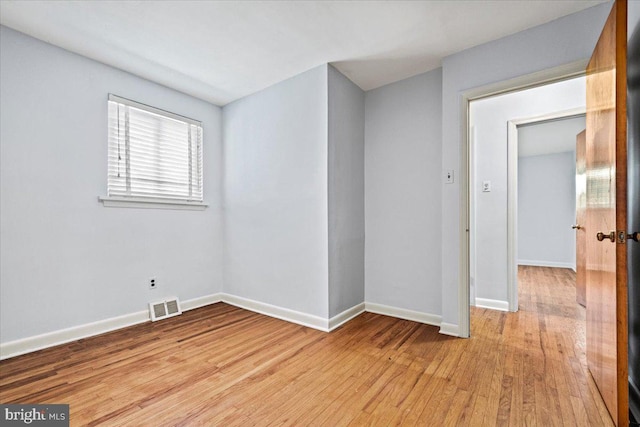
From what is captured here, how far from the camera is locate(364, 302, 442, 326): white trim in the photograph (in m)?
2.86

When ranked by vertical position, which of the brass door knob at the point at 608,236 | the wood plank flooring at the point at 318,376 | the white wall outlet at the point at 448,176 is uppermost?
the white wall outlet at the point at 448,176

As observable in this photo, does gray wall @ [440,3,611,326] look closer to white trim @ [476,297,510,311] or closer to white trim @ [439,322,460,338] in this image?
white trim @ [439,322,460,338]

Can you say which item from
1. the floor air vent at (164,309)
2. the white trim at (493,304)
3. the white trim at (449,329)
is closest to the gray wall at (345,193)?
the white trim at (449,329)

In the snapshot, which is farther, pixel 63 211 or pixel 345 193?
pixel 345 193

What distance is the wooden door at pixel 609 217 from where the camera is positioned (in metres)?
1.39

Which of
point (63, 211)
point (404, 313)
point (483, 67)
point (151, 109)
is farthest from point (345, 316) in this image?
point (151, 109)

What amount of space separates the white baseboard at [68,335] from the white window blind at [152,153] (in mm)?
1217

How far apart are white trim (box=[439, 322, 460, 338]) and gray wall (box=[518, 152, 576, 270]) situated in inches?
210

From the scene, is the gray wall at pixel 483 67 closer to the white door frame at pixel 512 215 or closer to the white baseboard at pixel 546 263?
the white door frame at pixel 512 215

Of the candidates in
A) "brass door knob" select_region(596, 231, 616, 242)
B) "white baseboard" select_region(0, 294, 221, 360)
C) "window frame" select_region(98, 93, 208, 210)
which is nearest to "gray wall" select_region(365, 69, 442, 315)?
"brass door knob" select_region(596, 231, 616, 242)

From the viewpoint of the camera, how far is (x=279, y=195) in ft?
10.6

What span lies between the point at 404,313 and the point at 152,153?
3.22 metres

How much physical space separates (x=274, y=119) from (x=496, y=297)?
322cm

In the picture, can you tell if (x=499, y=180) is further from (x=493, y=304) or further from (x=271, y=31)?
(x=271, y=31)
